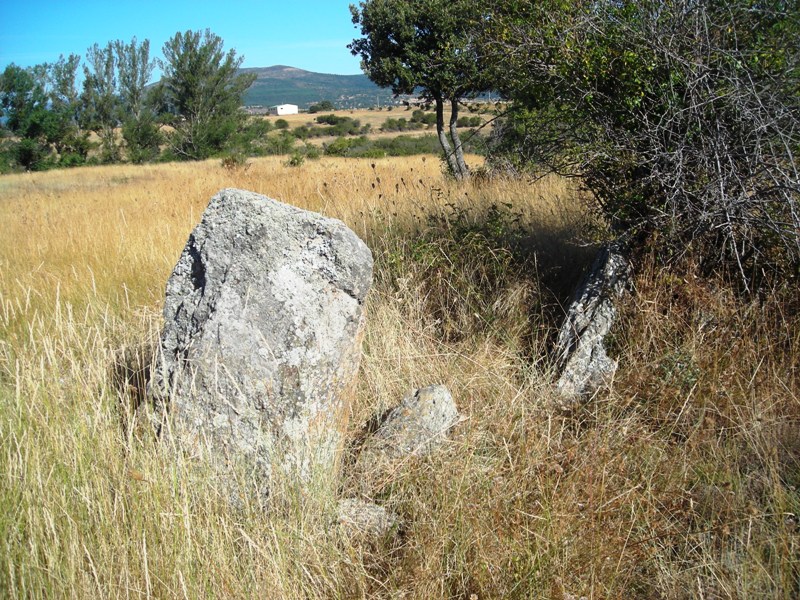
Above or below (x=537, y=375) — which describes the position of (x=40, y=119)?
above

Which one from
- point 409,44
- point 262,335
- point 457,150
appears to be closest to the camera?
point 262,335

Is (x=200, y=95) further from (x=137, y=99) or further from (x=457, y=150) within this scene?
(x=457, y=150)

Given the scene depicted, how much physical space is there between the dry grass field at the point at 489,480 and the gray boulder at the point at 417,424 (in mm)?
Answer: 105

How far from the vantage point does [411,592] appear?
2.22m

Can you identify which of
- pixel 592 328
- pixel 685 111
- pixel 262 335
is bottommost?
pixel 592 328

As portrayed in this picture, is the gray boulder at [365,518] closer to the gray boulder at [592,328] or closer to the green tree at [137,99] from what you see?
the gray boulder at [592,328]

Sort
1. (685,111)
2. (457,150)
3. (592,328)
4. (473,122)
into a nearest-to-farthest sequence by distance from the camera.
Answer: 1. (592,328)
2. (685,111)
3. (473,122)
4. (457,150)

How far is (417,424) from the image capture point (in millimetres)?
3045

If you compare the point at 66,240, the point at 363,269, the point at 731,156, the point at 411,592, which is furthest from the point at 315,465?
the point at 66,240

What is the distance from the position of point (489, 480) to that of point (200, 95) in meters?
38.0

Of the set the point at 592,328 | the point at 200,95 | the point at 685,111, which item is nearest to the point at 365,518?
the point at 592,328

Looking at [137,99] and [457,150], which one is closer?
[457,150]

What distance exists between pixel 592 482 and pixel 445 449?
0.69m

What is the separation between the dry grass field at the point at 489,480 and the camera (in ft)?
6.88
